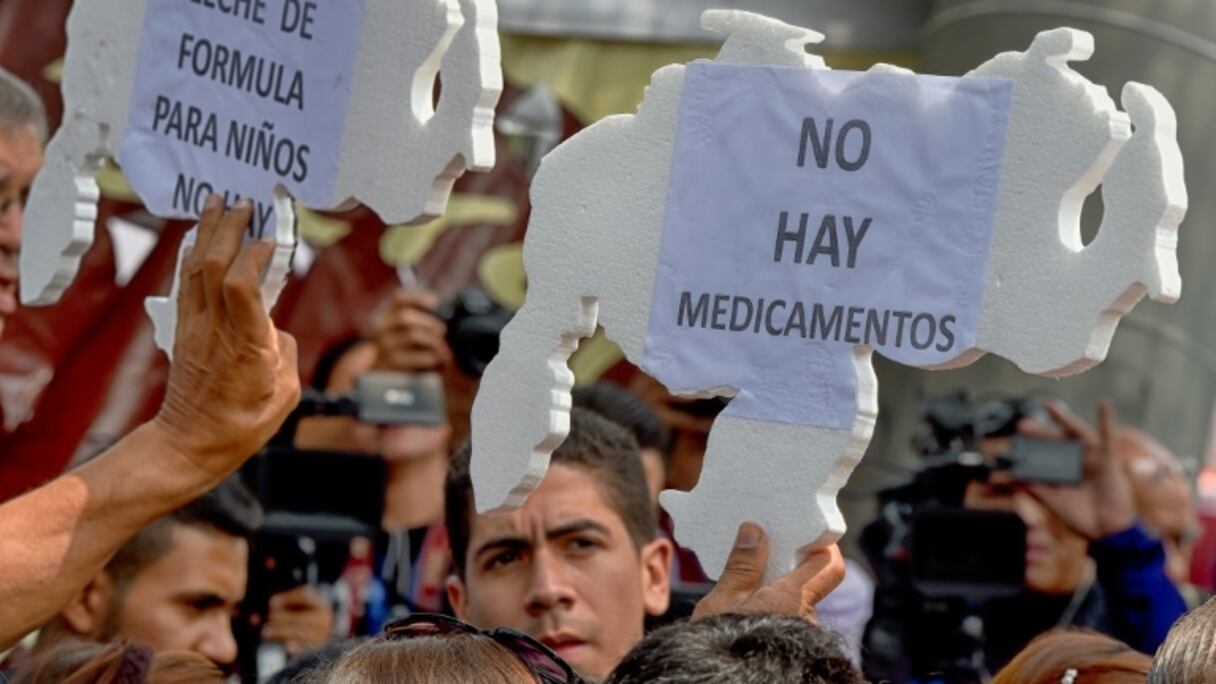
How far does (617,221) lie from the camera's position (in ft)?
8.49

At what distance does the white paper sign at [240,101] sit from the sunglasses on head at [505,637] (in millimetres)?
649

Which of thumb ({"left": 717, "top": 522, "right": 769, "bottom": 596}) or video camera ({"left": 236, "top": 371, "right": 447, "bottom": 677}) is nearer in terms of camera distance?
thumb ({"left": 717, "top": 522, "right": 769, "bottom": 596})

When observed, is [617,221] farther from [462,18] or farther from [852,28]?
[852,28]

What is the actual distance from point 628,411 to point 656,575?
81cm

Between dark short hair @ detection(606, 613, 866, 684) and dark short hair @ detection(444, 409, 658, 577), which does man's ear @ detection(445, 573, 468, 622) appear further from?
dark short hair @ detection(606, 613, 866, 684)

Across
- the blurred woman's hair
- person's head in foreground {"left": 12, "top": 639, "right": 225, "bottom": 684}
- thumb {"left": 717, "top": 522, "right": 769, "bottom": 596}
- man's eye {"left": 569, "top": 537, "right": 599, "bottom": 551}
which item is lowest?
person's head in foreground {"left": 12, "top": 639, "right": 225, "bottom": 684}

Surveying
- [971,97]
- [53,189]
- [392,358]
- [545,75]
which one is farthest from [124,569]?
[545,75]

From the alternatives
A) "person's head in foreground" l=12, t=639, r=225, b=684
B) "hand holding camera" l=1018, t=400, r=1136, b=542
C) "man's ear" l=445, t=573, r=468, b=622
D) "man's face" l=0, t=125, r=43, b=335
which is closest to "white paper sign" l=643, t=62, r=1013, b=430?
"person's head in foreground" l=12, t=639, r=225, b=684

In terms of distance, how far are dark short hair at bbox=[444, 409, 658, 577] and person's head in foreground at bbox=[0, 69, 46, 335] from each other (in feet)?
2.20

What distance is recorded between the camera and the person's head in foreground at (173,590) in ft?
11.8

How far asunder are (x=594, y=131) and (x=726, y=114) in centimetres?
15

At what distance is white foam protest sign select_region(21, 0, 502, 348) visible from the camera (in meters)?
2.58

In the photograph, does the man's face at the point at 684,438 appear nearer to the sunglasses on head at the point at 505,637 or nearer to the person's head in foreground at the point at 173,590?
the person's head in foreground at the point at 173,590

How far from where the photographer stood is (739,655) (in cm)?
210
